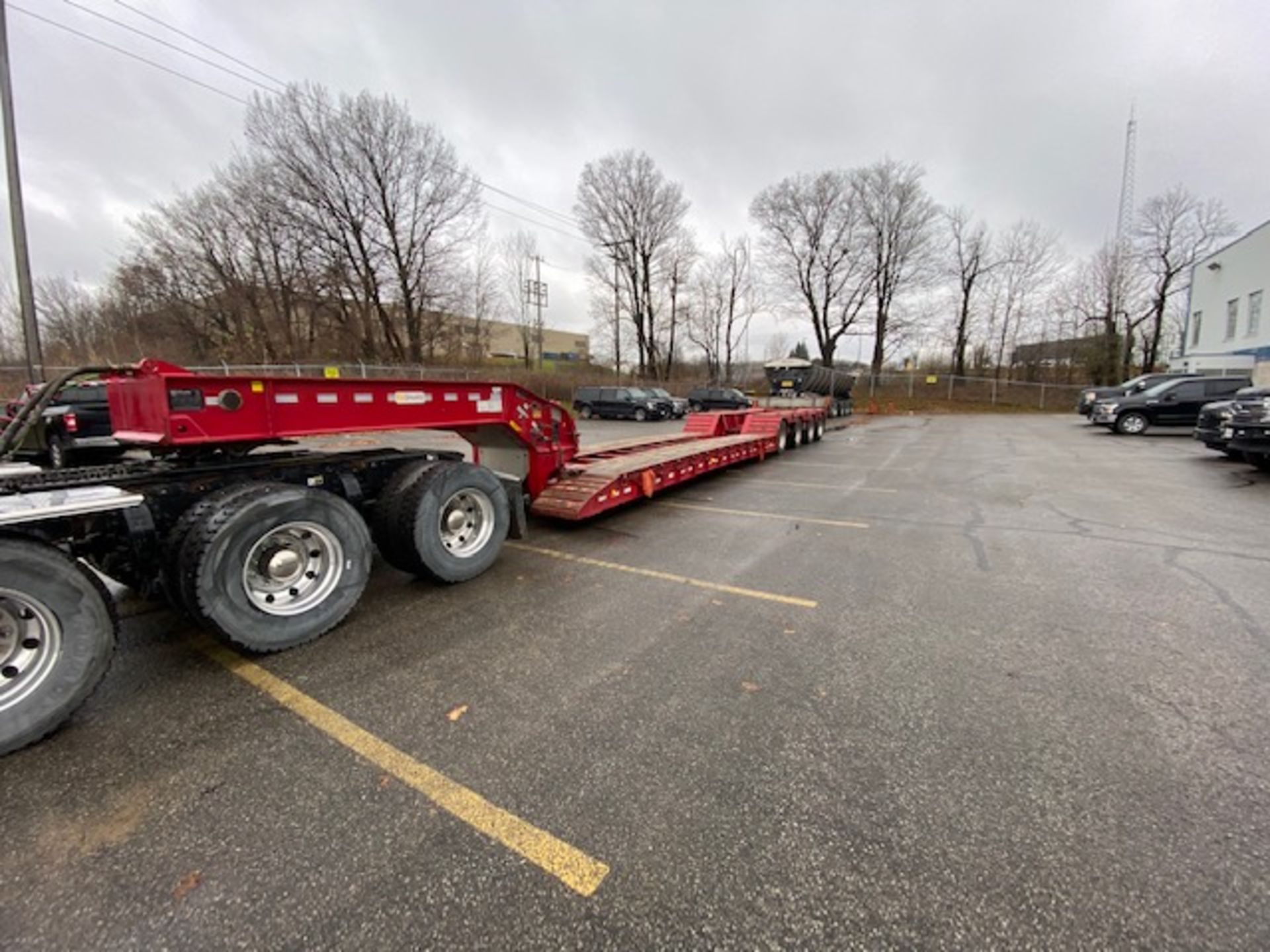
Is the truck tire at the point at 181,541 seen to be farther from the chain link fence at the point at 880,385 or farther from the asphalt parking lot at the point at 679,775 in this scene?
the chain link fence at the point at 880,385

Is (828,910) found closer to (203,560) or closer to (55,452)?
(203,560)

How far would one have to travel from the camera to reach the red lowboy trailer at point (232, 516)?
2.56 meters

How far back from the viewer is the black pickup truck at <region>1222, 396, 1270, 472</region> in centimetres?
938

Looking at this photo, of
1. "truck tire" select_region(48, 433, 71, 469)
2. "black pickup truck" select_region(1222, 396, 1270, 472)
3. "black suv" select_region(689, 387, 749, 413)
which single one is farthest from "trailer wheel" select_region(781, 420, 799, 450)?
"black suv" select_region(689, 387, 749, 413)

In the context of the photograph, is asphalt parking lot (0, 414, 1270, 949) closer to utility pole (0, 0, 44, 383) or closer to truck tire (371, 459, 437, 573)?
truck tire (371, 459, 437, 573)

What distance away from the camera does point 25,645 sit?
2.54m

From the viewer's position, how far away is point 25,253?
1183cm

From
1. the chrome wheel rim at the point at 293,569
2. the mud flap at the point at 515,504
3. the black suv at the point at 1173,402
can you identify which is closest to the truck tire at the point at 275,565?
the chrome wheel rim at the point at 293,569

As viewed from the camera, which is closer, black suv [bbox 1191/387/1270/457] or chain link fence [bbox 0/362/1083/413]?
black suv [bbox 1191/387/1270/457]

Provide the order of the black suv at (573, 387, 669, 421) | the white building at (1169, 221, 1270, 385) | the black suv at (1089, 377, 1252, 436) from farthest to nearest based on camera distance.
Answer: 1. the white building at (1169, 221, 1270, 385)
2. the black suv at (573, 387, 669, 421)
3. the black suv at (1089, 377, 1252, 436)

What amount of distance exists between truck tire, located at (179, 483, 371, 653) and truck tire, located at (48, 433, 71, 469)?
6.18m

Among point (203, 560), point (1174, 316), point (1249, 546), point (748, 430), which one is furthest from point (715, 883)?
point (1174, 316)

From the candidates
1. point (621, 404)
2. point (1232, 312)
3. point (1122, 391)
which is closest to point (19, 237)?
point (621, 404)

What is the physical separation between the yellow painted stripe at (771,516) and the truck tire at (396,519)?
3939 millimetres
